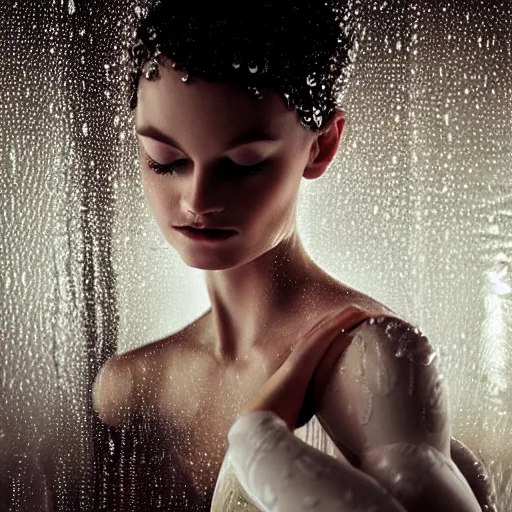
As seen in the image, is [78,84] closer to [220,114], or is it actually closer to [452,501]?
[220,114]

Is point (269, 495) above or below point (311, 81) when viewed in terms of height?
below

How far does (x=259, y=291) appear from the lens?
1.58 feet

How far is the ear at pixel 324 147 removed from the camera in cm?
46

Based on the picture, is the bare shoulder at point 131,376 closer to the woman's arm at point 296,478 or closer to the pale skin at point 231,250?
the pale skin at point 231,250

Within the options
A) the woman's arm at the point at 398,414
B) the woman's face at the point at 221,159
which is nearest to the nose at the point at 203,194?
the woman's face at the point at 221,159

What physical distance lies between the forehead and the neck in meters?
0.08

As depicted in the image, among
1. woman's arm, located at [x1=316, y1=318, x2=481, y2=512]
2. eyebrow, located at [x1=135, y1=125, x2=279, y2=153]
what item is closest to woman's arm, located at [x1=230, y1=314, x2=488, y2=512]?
woman's arm, located at [x1=316, y1=318, x2=481, y2=512]

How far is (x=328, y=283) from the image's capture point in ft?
1.55

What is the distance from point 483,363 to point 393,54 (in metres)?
0.20

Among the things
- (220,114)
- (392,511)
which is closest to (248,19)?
(220,114)

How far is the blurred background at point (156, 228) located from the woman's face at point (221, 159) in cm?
3

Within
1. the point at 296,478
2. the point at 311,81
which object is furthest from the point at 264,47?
the point at 296,478

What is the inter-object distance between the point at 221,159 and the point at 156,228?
0.08 meters

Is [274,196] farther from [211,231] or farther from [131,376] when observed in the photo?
[131,376]
